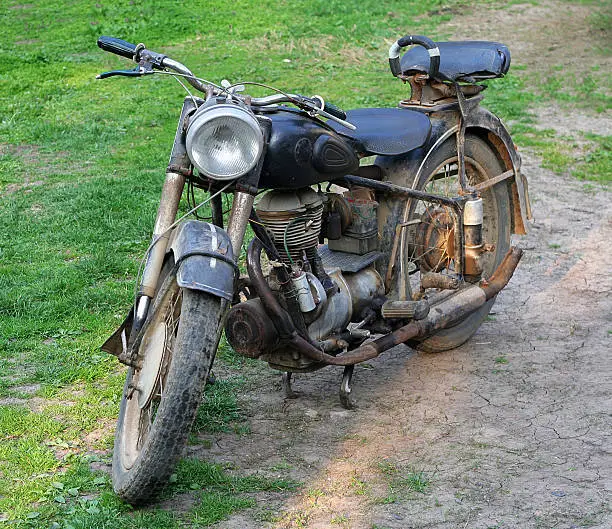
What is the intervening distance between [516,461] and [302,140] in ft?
5.07

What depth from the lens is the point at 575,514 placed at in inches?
135

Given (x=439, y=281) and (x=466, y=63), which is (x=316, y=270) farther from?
(x=466, y=63)

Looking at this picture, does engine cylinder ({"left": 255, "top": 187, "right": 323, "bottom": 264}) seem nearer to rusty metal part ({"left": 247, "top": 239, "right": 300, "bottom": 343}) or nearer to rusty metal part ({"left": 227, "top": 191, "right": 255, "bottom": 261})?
rusty metal part ({"left": 247, "top": 239, "right": 300, "bottom": 343})

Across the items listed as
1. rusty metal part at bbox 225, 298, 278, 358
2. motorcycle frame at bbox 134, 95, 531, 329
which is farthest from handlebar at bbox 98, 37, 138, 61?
rusty metal part at bbox 225, 298, 278, 358

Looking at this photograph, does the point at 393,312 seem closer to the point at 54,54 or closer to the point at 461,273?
the point at 461,273

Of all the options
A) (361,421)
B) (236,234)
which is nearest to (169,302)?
(236,234)

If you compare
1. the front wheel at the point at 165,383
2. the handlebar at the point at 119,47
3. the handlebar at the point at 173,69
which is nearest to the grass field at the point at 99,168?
the front wheel at the point at 165,383

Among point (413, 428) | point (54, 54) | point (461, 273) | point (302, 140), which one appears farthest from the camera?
point (54, 54)

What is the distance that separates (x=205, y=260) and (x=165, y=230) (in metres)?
0.30

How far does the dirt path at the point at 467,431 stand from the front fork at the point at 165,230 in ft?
2.53

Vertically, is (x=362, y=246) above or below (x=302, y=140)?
below

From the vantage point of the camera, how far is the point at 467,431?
4.12m

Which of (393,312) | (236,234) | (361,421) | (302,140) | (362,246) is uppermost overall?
(302,140)

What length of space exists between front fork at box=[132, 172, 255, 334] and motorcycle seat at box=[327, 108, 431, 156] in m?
0.73
